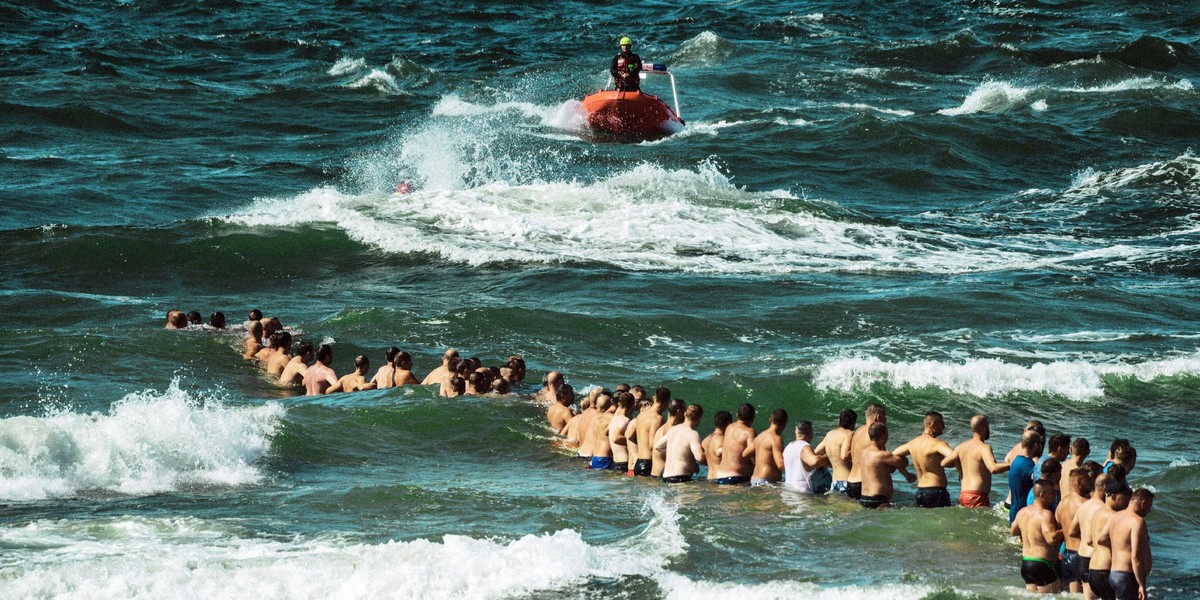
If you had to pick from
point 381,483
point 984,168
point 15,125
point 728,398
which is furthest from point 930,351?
point 15,125

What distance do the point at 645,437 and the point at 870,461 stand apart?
232 cm

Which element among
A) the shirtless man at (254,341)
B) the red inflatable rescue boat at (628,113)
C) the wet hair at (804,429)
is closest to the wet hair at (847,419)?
the wet hair at (804,429)

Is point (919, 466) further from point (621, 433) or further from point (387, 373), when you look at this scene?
point (387, 373)

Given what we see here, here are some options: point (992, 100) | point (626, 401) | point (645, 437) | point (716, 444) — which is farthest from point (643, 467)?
point (992, 100)

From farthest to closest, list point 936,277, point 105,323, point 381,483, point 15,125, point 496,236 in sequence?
point 15,125, point 496,236, point 936,277, point 105,323, point 381,483

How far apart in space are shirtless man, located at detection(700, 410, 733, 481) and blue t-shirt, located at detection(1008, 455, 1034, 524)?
9.27 feet

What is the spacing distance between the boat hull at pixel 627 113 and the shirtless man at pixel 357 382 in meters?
16.1

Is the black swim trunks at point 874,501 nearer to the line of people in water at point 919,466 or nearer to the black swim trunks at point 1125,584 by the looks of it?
the line of people in water at point 919,466

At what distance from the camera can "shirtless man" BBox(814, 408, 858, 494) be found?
12.1 meters

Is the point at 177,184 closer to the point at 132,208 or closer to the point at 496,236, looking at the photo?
the point at 132,208

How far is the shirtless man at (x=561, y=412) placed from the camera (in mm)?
14500

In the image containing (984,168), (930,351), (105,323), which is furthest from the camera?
(984,168)

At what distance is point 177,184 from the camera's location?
28.5m

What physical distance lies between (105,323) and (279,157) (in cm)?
1248
